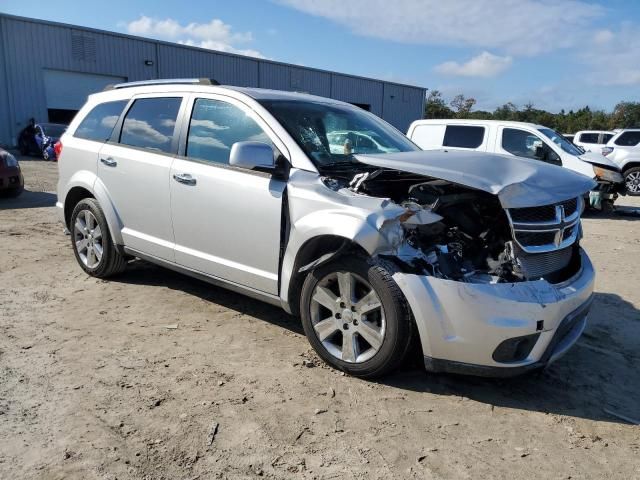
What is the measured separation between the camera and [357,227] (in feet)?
10.4

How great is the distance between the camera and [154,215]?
14.9 feet

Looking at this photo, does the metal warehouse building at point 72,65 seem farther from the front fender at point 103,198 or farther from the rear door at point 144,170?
the rear door at point 144,170

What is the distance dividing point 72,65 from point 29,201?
15.8 meters

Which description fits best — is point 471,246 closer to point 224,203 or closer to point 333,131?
point 333,131

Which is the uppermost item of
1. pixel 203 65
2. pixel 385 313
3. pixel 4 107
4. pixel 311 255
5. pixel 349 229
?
pixel 203 65

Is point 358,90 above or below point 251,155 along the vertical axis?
above

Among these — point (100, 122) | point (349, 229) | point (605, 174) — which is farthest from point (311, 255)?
point (605, 174)

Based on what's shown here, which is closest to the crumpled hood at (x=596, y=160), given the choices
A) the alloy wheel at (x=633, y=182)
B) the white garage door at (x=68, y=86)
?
the alloy wheel at (x=633, y=182)

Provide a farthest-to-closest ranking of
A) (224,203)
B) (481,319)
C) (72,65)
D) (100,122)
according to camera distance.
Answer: (72,65), (100,122), (224,203), (481,319)

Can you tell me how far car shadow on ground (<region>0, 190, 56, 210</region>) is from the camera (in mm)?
9688

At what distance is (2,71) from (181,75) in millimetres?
7949

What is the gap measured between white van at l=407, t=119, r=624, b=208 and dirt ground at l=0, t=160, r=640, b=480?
6.75m

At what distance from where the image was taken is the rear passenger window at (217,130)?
399 cm

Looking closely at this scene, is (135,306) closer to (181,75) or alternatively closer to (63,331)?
(63,331)
